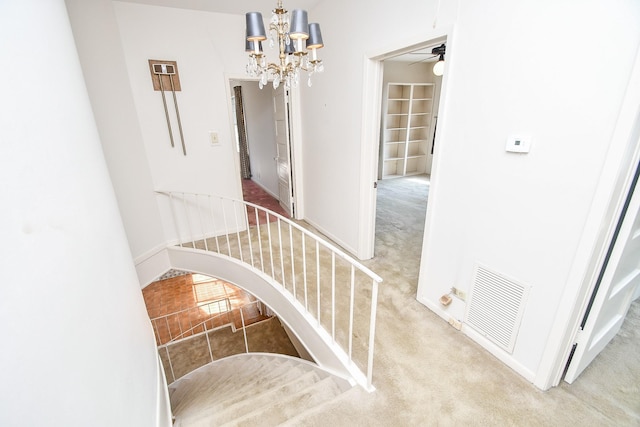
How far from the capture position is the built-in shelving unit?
646cm

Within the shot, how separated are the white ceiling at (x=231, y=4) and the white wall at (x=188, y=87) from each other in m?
0.06

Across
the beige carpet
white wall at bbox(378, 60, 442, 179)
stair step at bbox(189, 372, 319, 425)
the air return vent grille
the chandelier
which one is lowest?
stair step at bbox(189, 372, 319, 425)

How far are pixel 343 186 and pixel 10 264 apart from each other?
2.66 m

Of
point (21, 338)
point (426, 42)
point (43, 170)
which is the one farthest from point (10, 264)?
point (426, 42)

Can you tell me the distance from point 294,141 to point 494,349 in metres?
3.14

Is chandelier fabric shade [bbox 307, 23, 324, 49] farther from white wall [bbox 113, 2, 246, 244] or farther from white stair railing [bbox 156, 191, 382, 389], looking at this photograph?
white wall [bbox 113, 2, 246, 244]

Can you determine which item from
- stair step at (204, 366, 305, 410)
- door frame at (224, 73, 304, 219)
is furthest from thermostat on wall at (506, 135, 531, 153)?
door frame at (224, 73, 304, 219)

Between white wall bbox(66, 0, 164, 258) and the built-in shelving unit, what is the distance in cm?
508

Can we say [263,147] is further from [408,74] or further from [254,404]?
[254,404]

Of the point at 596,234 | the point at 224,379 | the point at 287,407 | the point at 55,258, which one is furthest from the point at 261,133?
Answer: the point at 596,234

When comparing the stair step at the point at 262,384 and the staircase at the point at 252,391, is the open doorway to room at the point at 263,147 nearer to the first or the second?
the staircase at the point at 252,391

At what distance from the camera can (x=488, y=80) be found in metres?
1.60

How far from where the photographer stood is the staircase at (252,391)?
159 cm

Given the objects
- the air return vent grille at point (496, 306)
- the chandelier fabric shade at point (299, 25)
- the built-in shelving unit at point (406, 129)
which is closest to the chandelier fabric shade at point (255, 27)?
the chandelier fabric shade at point (299, 25)
